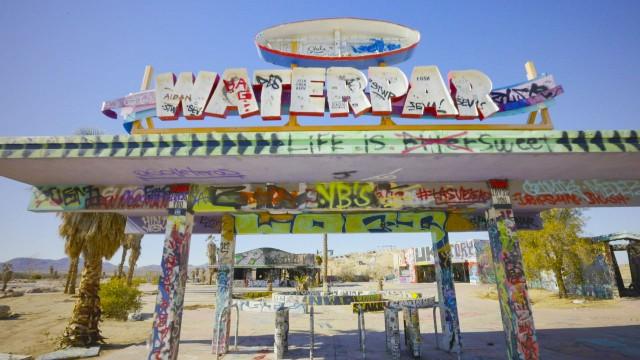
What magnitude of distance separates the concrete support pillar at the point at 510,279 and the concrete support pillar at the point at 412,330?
95.7 inches

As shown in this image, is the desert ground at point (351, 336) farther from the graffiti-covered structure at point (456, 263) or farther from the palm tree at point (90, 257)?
the graffiti-covered structure at point (456, 263)

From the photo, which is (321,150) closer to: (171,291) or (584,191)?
(171,291)

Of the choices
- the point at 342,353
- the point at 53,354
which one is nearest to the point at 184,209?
the point at 342,353

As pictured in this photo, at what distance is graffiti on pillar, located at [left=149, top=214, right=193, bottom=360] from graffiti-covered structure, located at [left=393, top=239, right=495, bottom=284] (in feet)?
128

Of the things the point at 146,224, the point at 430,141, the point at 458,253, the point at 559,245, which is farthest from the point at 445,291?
the point at 458,253

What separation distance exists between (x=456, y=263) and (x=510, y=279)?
51086 mm

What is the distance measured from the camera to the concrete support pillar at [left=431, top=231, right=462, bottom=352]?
9398 millimetres

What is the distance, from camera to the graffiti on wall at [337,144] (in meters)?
5.65

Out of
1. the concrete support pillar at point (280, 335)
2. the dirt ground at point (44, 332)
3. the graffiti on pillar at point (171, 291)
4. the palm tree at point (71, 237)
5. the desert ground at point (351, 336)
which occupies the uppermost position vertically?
the palm tree at point (71, 237)

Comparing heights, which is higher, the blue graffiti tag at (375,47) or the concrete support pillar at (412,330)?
the blue graffiti tag at (375,47)

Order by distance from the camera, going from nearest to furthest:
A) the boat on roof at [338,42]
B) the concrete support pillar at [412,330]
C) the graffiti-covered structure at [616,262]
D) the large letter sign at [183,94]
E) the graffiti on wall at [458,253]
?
the large letter sign at [183,94] → the boat on roof at [338,42] → the concrete support pillar at [412,330] → the graffiti-covered structure at [616,262] → the graffiti on wall at [458,253]

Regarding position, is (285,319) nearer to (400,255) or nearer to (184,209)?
(184,209)

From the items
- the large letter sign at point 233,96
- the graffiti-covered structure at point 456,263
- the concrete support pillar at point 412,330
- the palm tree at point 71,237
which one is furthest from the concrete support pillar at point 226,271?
the graffiti-covered structure at point 456,263

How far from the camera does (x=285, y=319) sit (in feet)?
30.4
